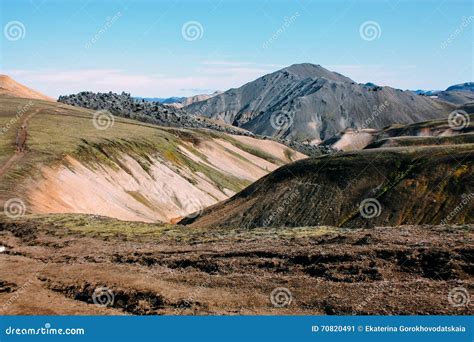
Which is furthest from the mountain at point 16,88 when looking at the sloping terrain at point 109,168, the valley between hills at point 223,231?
the valley between hills at point 223,231

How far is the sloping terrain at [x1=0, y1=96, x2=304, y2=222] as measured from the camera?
6462 cm

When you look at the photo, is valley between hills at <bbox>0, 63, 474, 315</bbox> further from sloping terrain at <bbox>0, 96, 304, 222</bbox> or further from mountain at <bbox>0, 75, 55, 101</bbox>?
mountain at <bbox>0, 75, 55, 101</bbox>

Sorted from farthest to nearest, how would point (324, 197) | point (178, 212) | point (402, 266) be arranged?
Answer: point (178, 212), point (324, 197), point (402, 266)

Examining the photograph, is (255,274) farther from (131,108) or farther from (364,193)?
(131,108)

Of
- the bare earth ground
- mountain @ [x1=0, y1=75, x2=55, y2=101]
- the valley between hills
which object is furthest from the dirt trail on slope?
mountain @ [x1=0, y1=75, x2=55, y2=101]

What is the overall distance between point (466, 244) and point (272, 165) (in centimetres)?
13077

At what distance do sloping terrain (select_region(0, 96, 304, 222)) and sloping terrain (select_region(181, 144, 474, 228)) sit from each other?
1636 centimetres

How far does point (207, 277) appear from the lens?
2620 centimetres

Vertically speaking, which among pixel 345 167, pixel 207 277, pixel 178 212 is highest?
pixel 345 167

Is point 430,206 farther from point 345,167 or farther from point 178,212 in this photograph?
point 178,212

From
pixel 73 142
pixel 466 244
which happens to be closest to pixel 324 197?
pixel 466 244

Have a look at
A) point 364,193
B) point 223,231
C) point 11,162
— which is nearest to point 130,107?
point 11,162

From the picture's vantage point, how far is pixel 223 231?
38.6 metres

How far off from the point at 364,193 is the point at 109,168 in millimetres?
46233
